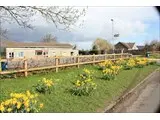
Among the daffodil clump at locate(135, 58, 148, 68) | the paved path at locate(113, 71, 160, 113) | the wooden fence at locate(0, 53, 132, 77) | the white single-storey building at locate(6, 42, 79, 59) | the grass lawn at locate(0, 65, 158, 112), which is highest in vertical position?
the white single-storey building at locate(6, 42, 79, 59)

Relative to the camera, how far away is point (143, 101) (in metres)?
9.52

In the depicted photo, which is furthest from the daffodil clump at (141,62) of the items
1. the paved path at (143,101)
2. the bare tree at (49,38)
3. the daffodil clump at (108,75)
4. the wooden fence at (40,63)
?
the bare tree at (49,38)

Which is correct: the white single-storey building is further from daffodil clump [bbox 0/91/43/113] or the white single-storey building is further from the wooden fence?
daffodil clump [bbox 0/91/43/113]

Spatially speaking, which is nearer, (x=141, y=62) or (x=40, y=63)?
(x=40, y=63)

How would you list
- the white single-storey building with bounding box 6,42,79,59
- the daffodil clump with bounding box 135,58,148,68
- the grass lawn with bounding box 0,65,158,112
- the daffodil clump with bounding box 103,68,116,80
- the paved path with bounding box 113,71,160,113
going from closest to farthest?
the grass lawn with bounding box 0,65,158,112 < the paved path with bounding box 113,71,160,113 < the white single-storey building with bounding box 6,42,79,59 < the daffodil clump with bounding box 103,68,116,80 < the daffodil clump with bounding box 135,58,148,68

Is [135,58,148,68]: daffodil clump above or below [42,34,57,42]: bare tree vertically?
below

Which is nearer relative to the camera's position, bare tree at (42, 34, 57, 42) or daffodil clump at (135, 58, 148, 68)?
bare tree at (42, 34, 57, 42)

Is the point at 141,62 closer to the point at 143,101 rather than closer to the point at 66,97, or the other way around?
the point at 143,101

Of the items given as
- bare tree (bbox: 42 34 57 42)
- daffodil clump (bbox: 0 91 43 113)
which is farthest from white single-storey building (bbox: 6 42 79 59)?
daffodil clump (bbox: 0 91 43 113)

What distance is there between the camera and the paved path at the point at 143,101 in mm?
8344

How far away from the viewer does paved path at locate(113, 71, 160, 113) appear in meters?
8.34

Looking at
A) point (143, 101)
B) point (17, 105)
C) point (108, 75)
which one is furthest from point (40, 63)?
point (17, 105)

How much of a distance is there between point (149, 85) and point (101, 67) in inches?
143

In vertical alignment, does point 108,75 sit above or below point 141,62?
A: below
